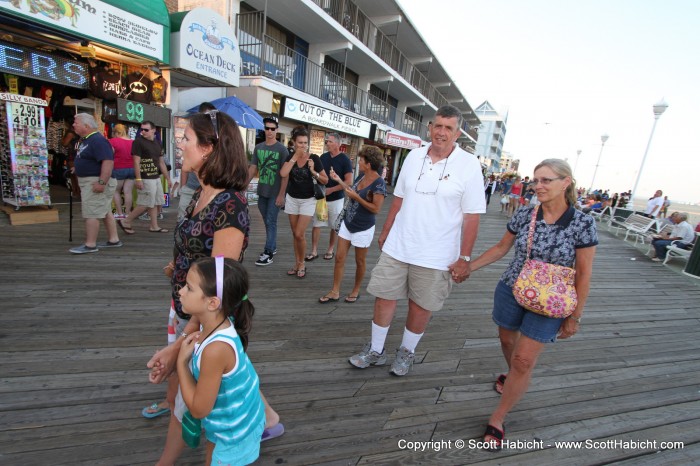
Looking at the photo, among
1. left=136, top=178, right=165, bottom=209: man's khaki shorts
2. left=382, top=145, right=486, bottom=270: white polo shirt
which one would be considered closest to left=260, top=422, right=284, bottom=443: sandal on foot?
left=382, top=145, right=486, bottom=270: white polo shirt

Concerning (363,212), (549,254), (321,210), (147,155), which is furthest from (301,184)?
(147,155)

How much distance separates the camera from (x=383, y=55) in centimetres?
1914

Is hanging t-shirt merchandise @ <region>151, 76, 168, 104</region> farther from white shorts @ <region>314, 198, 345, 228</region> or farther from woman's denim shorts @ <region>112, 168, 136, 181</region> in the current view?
white shorts @ <region>314, 198, 345, 228</region>

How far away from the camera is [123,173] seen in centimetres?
594

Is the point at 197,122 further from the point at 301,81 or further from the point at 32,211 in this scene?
the point at 301,81

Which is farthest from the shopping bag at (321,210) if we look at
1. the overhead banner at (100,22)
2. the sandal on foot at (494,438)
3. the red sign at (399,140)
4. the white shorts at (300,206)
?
the red sign at (399,140)

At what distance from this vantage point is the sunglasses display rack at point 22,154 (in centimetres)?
534

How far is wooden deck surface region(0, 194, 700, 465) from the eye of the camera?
1.96 meters

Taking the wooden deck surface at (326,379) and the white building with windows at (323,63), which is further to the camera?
the white building with windows at (323,63)

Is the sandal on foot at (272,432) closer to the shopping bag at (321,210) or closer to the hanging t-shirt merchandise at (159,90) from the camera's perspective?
the shopping bag at (321,210)

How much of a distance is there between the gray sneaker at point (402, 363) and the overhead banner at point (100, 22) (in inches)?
260

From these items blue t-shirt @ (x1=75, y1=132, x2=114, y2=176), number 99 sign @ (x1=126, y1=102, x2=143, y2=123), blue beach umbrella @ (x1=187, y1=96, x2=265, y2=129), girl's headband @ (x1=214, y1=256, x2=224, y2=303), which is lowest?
girl's headband @ (x1=214, y1=256, x2=224, y2=303)

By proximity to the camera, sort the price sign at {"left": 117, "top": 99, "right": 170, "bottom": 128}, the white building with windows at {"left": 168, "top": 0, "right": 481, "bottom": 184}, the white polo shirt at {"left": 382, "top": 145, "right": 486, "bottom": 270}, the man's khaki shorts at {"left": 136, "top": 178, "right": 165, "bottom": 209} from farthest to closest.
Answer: the white building with windows at {"left": 168, "top": 0, "right": 481, "bottom": 184} < the price sign at {"left": 117, "top": 99, "right": 170, "bottom": 128} < the man's khaki shorts at {"left": 136, "top": 178, "right": 165, "bottom": 209} < the white polo shirt at {"left": 382, "top": 145, "right": 486, "bottom": 270}

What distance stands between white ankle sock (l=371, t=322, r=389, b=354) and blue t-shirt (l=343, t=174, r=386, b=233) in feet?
4.10
